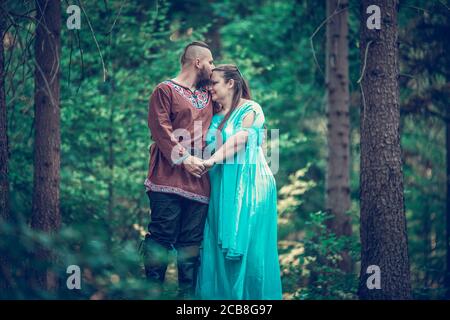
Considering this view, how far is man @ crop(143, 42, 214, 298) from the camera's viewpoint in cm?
545

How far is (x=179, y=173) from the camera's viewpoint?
5.52 m

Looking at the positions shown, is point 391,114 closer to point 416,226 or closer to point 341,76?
point 341,76

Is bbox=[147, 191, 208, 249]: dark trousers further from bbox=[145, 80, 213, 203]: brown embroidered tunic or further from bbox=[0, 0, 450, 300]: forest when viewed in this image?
bbox=[0, 0, 450, 300]: forest

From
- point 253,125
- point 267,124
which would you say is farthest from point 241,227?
point 267,124

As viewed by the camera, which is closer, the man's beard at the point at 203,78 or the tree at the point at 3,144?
the tree at the point at 3,144

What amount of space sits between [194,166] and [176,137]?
341 mm

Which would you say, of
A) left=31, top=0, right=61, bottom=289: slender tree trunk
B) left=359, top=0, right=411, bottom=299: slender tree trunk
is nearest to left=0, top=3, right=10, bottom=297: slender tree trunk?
left=31, top=0, right=61, bottom=289: slender tree trunk

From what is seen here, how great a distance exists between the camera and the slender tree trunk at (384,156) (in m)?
5.37

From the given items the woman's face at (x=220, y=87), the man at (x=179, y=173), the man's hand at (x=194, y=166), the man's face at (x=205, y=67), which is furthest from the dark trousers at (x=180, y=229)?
the man's face at (x=205, y=67)

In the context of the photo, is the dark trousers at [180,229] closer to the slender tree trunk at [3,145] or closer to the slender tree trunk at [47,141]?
the slender tree trunk at [3,145]

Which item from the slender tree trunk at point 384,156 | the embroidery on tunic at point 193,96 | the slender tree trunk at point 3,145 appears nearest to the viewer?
the slender tree trunk at point 3,145

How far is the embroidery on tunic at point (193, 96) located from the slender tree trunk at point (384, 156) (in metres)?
1.41

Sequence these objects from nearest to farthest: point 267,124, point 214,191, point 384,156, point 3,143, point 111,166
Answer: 1. point 3,143
2. point 384,156
3. point 214,191
4. point 111,166
5. point 267,124

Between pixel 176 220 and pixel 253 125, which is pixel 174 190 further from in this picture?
pixel 253 125
